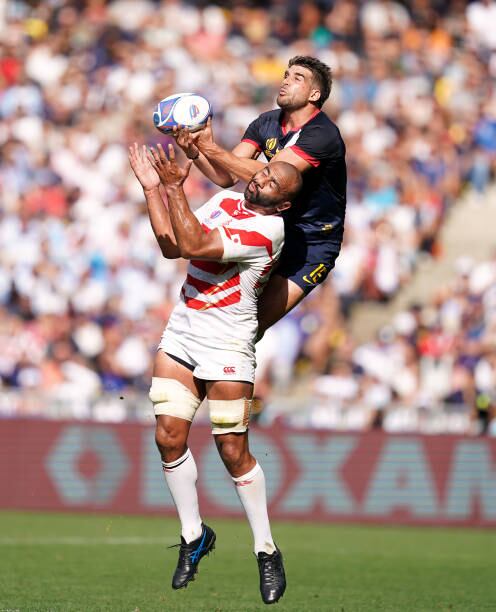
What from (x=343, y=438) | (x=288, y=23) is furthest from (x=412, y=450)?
(x=288, y=23)

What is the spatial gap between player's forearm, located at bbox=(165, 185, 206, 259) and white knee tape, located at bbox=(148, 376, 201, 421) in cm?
94

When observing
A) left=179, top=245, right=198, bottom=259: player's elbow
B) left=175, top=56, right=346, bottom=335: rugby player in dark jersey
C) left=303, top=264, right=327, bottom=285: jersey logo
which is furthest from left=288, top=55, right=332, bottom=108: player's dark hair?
left=179, top=245, right=198, bottom=259: player's elbow

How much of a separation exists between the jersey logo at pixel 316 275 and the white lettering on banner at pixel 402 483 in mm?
7537

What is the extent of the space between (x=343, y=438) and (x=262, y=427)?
981 mm

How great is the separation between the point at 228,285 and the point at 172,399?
31.4 inches

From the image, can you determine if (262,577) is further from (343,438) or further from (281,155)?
(343,438)

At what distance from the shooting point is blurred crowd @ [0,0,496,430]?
1730 centimetres

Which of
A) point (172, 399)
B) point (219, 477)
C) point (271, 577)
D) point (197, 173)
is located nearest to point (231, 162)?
point (172, 399)

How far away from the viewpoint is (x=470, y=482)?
1641cm

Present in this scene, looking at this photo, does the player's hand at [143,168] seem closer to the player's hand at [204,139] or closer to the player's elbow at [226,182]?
the player's hand at [204,139]

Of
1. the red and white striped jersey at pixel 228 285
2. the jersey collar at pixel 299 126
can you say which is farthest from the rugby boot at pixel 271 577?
the jersey collar at pixel 299 126

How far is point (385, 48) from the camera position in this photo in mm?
21891

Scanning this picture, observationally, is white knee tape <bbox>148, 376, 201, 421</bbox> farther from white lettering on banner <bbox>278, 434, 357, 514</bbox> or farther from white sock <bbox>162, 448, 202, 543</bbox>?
white lettering on banner <bbox>278, 434, 357, 514</bbox>

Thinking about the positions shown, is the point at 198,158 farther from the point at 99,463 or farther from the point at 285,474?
the point at 285,474
